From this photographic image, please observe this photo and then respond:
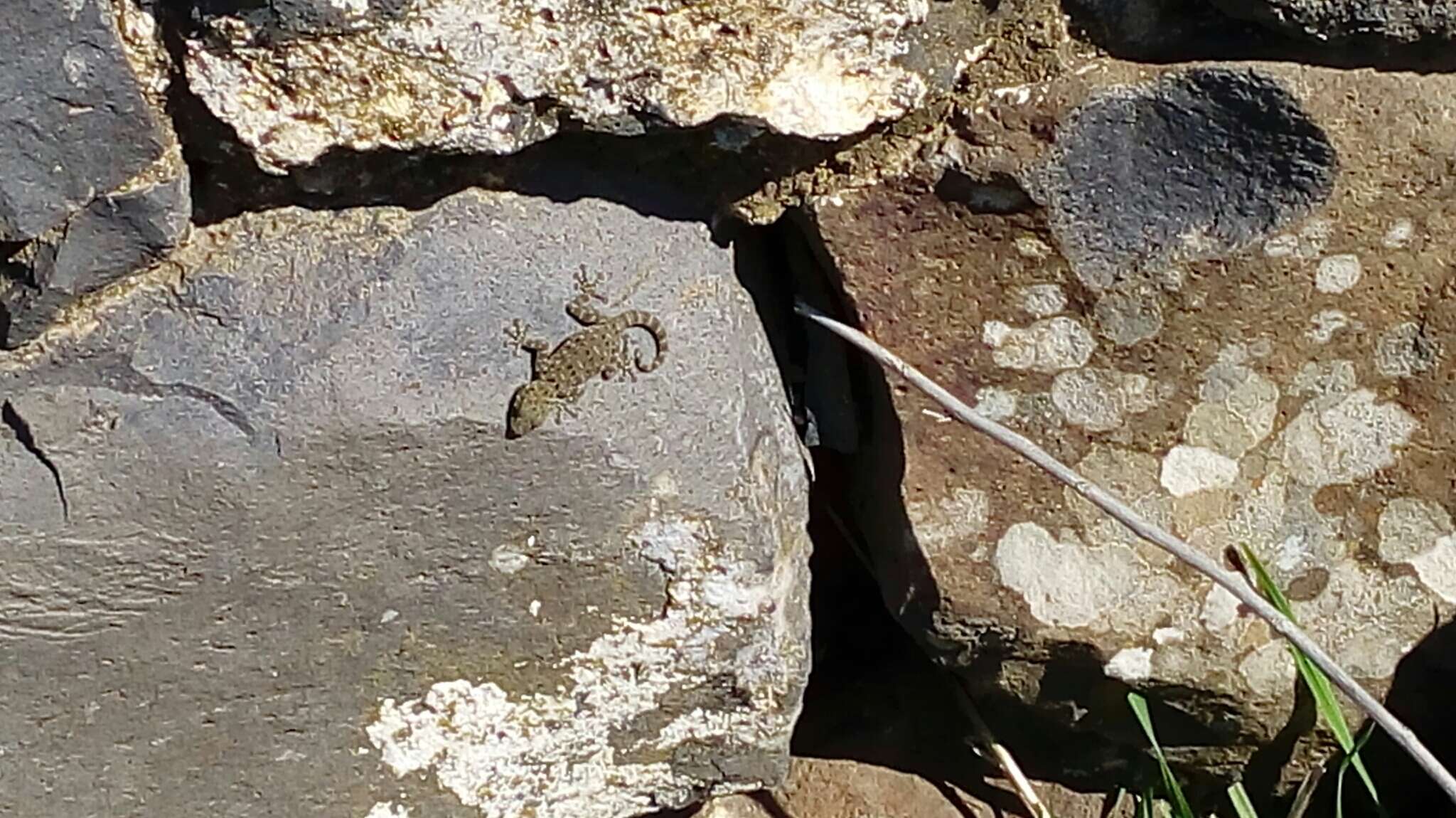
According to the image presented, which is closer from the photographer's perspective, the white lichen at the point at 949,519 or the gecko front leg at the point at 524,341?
the gecko front leg at the point at 524,341

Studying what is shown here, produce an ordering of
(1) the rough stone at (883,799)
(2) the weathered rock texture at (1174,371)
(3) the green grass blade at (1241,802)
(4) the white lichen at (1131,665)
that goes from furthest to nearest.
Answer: (1) the rough stone at (883,799), (3) the green grass blade at (1241,802), (4) the white lichen at (1131,665), (2) the weathered rock texture at (1174,371)

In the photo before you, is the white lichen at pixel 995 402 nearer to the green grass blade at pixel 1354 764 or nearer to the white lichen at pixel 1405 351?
the white lichen at pixel 1405 351

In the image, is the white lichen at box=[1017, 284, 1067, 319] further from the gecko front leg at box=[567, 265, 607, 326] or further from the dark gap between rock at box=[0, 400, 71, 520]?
the dark gap between rock at box=[0, 400, 71, 520]

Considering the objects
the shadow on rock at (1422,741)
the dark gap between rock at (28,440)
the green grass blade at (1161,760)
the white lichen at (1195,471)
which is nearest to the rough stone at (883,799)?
the green grass blade at (1161,760)

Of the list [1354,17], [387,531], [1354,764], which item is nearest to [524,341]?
[387,531]

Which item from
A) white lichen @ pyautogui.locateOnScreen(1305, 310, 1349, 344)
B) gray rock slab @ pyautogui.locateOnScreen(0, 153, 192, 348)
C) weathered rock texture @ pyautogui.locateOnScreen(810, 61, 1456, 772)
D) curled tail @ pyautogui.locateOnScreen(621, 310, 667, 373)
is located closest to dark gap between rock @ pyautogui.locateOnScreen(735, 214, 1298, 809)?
weathered rock texture @ pyautogui.locateOnScreen(810, 61, 1456, 772)

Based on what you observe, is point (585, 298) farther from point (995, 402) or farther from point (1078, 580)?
point (1078, 580)
